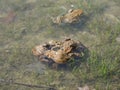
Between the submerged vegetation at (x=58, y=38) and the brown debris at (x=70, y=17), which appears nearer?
the submerged vegetation at (x=58, y=38)

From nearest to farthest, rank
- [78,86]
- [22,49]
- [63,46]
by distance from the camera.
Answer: [78,86]
[63,46]
[22,49]

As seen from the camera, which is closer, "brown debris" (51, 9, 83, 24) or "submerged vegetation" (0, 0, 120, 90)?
"submerged vegetation" (0, 0, 120, 90)

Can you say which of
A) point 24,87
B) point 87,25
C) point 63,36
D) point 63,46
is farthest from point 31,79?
point 87,25

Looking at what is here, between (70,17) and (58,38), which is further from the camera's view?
(70,17)

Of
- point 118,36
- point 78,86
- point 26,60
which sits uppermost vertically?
point 118,36

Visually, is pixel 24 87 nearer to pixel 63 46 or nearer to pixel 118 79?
pixel 63 46

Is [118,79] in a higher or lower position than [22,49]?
lower

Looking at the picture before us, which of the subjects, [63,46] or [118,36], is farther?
[118,36]

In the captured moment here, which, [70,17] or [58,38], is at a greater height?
[70,17]
